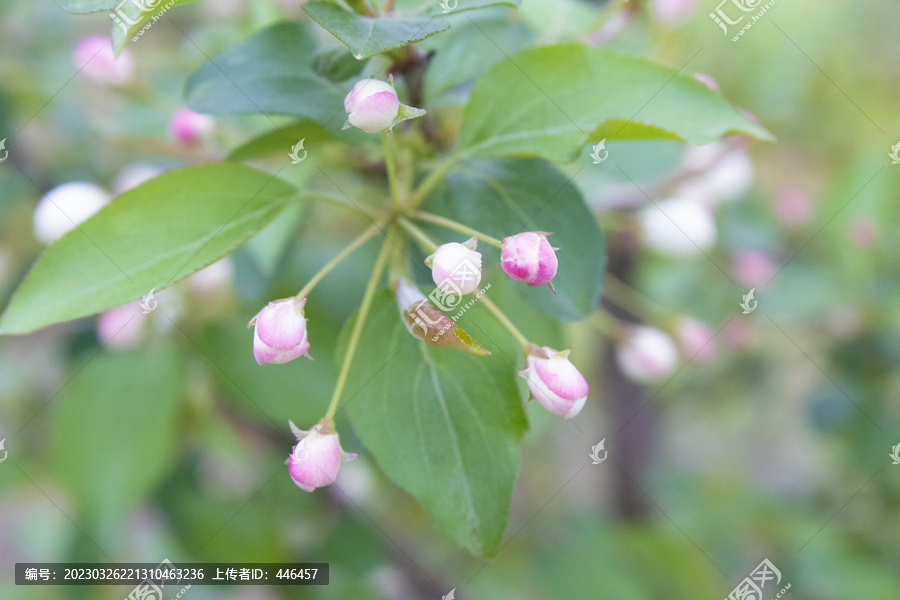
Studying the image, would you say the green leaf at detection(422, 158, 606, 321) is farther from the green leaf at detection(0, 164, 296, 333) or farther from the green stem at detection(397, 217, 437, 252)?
the green leaf at detection(0, 164, 296, 333)

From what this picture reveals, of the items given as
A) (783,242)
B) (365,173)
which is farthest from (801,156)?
(365,173)

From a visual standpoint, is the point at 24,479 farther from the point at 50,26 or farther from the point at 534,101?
the point at 534,101

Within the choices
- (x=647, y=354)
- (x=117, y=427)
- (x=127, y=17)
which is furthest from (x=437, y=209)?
(x=117, y=427)

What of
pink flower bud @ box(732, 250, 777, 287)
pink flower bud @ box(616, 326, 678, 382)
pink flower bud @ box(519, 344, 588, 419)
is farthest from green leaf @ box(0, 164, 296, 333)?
pink flower bud @ box(732, 250, 777, 287)

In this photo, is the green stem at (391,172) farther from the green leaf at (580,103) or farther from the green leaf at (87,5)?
the green leaf at (87,5)

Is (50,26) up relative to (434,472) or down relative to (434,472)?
down

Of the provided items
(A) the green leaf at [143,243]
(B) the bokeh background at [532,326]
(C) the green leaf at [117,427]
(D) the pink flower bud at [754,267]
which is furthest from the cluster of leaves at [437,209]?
(D) the pink flower bud at [754,267]
